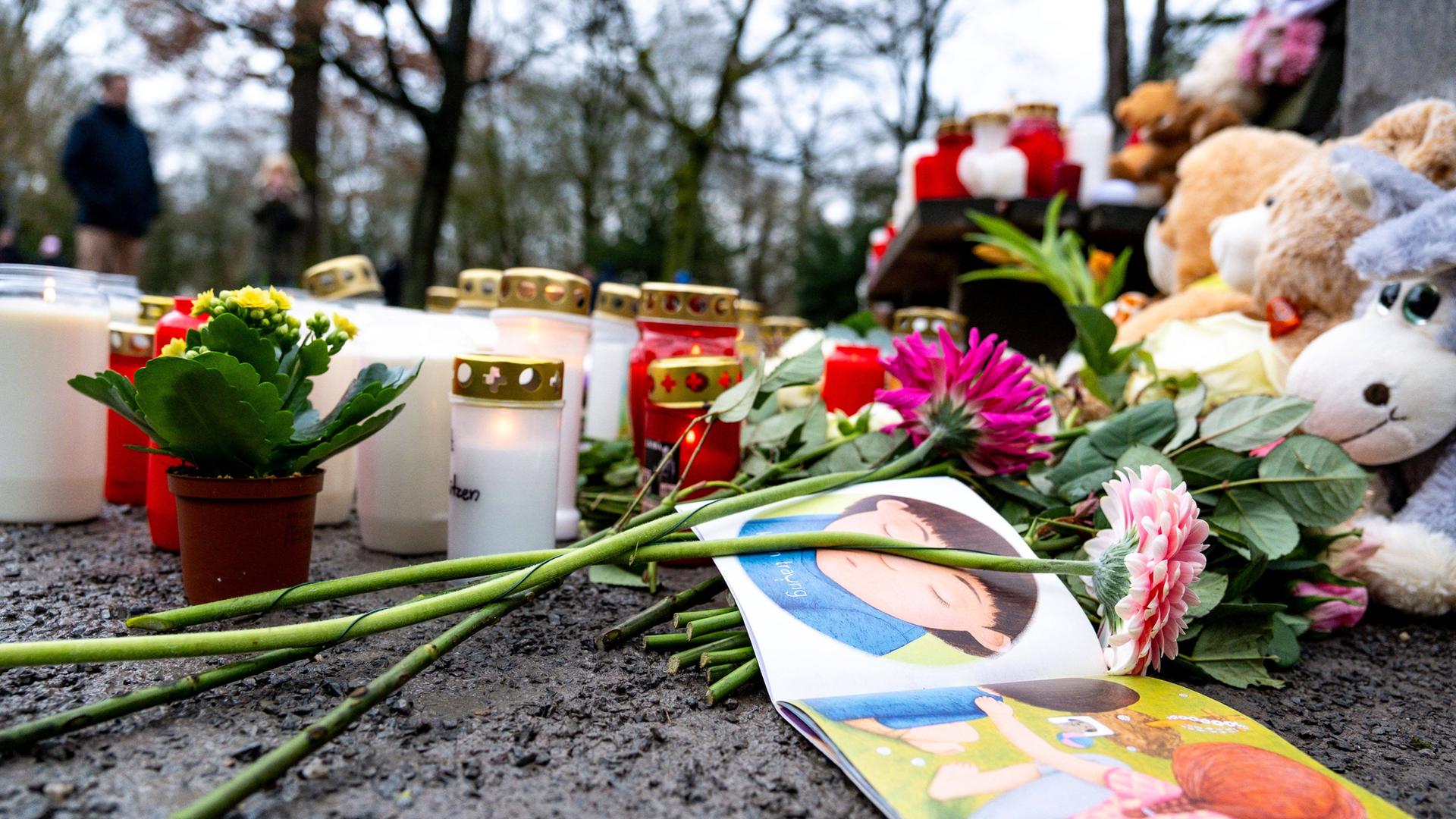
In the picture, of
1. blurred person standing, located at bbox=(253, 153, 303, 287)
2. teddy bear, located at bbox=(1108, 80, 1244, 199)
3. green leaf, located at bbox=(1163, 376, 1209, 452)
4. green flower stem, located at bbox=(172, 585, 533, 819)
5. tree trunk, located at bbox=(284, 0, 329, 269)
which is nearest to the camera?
green flower stem, located at bbox=(172, 585, 533, 819)

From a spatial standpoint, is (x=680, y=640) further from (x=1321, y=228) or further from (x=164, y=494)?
(x=1321, y=228)

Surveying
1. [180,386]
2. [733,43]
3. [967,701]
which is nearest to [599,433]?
[180,386]

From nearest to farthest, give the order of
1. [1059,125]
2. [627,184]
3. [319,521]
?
[319,521]
[1059,125]
[627,184]

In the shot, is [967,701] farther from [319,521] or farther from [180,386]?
[319,521]

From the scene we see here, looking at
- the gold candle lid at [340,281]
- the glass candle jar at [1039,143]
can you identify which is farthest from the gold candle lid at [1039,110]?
the gold candle lid at [340,281]

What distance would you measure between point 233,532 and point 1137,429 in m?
0.92

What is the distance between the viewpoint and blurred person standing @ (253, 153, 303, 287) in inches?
198

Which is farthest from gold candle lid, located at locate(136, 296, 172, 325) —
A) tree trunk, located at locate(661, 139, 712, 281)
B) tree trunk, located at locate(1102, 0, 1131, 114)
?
tree trunk, located at locate(661, 139, 712, 281)

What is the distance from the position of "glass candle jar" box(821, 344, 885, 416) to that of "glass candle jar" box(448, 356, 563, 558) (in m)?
0.56

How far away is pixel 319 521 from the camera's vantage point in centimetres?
117

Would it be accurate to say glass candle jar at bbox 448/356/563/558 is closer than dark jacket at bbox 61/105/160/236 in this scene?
Yes

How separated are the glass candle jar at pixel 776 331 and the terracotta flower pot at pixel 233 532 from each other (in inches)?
49.7

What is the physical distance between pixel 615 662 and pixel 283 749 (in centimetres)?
29

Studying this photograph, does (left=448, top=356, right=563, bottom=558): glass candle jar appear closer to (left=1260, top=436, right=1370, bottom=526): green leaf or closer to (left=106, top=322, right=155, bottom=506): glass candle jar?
(left=106, top=322, right=155, bottom=506): glass candle jar
